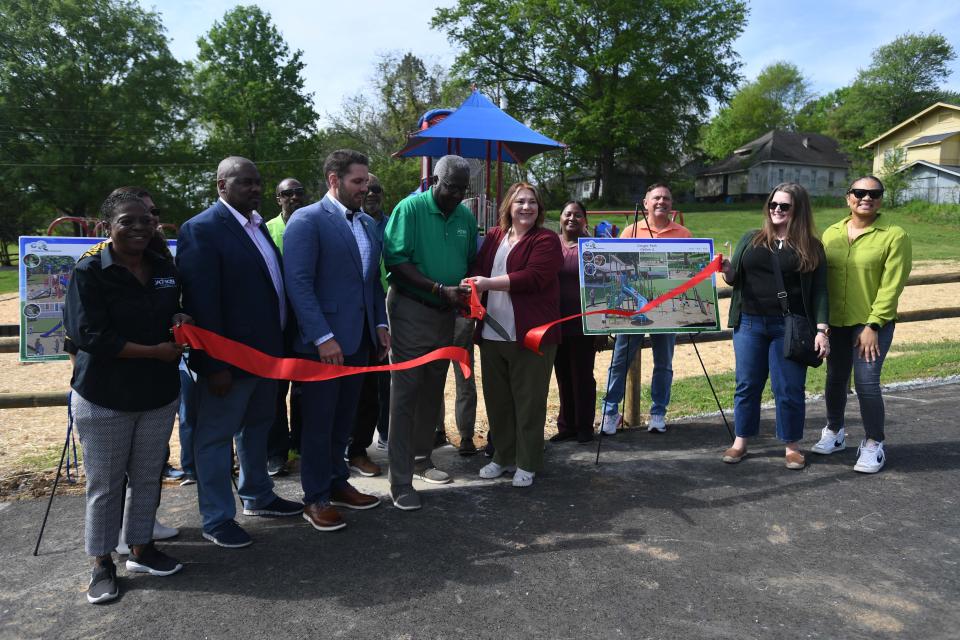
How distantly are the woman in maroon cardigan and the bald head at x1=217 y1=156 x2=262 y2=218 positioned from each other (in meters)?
1.49

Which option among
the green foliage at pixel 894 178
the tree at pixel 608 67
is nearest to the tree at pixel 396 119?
the tree at pixel 608 67

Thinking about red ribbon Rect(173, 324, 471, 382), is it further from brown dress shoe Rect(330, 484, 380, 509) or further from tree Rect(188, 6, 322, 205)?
tree Rect(188, 6, 322, 205)

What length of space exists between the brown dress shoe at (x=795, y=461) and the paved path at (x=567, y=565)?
84 millimetres

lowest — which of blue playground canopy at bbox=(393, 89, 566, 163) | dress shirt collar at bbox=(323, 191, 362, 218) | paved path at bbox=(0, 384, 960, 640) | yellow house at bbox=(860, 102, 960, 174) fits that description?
paved path at bbox=(0, 384, 960, 640)

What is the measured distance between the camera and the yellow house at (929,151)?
1534 inches

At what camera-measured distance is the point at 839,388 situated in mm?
5016

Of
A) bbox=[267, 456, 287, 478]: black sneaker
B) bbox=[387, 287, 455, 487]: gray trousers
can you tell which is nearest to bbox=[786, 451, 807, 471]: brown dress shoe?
bbox=[387, 287, 455, 487]: gray trousers

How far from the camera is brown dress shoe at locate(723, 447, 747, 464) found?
486 cm

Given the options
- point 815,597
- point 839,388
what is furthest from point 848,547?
point 839,388

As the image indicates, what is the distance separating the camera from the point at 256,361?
3.56 m

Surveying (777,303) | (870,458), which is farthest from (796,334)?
(870,458)

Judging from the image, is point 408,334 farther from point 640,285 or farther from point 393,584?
point 640,285

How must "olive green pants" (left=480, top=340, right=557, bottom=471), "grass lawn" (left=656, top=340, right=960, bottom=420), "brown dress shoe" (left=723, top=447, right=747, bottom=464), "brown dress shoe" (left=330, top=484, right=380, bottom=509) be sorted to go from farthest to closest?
"grass lawn" (left=656, top=340, right=960, bottom=420) → "brown dress shoe" (left=723, top=447, right=747, bottom=464) → "olive green pants" (left=480, top=340, right=557, bottom=471) → "brown dress shoe" (left=330, top=484, right=380, bottom=509)

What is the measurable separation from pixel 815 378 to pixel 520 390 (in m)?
5.08
